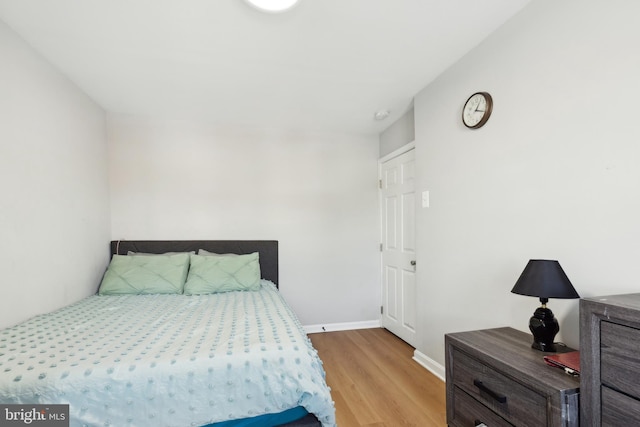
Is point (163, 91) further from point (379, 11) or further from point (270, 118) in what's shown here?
point (379, 11)

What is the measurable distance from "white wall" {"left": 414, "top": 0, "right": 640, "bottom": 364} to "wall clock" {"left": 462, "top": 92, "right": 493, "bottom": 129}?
0.04m

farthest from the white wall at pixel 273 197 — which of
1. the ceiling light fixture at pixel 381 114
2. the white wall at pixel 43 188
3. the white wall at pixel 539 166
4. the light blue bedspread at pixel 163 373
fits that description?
the light blue bedspread at pixel 163 373

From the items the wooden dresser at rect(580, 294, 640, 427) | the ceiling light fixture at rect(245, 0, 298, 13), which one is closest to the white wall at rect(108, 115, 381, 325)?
the ceiling light fixture at rect(245, 0, 298, 13)

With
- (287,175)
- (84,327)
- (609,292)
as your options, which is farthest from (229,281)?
(609,292)

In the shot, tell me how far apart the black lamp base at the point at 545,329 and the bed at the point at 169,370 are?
97cm

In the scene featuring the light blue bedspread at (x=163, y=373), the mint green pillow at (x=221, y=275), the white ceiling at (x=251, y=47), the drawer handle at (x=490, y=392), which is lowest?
the drawer handle at (x=490, y=392)

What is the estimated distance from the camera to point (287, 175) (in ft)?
11.4

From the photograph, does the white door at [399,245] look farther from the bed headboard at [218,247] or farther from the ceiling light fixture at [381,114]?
the bed headboard at [218,247]

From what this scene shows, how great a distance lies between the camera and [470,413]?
1.45 meters

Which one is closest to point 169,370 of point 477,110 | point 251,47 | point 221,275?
point 221,275

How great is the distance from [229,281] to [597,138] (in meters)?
2.59

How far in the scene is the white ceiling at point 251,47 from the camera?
5.36 feet

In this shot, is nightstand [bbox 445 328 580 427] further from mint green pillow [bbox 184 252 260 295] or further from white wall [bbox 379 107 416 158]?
white wall [bbox 379 107 416 158]

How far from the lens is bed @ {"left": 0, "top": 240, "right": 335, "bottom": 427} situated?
45.8 inches
